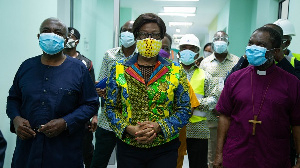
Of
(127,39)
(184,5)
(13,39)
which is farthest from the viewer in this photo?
(184,5)

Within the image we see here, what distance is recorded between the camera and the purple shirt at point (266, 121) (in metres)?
1.86

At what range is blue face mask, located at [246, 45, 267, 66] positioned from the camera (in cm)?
194

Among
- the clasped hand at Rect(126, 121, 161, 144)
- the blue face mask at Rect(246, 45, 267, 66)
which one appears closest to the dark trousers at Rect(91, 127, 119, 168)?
the clasped hand at Rect(126, 121, 161, 144)

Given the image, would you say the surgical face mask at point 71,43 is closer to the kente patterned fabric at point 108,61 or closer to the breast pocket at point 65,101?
the kente patterned fabric at point 108,61

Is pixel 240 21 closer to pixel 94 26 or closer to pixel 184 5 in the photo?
pixel 184 5

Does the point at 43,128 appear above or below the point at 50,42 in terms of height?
below

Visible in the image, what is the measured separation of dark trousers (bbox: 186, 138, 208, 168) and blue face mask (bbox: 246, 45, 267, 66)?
113 centimetres

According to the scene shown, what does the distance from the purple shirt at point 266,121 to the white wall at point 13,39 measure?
6.52ft

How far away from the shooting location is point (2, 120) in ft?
8.17

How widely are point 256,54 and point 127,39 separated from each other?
1.36m

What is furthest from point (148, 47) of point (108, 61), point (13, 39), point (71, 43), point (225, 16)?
point (225, 16)

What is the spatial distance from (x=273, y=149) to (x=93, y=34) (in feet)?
13.6

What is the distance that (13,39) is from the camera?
263 cm

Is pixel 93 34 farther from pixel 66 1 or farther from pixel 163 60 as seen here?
pixel 163 60
